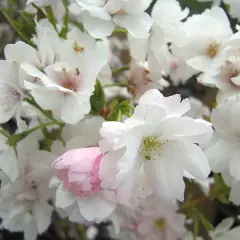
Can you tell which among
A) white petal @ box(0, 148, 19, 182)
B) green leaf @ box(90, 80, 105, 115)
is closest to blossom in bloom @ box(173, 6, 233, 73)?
green leaf @ box(90, 80, 105, 115)

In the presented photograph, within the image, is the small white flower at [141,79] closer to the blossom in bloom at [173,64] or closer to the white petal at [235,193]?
the blossom in bloom at [173,64]

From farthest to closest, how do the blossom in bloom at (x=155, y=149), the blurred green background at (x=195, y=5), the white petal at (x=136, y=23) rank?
the blurred green background at (x=195, y=5), the white petal at (x=136, y=23), the blossom in bloom at (x=155, y=149)

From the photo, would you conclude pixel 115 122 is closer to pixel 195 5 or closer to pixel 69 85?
pixel 69 85

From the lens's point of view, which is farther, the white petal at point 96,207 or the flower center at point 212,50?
the flower center at point 212,50

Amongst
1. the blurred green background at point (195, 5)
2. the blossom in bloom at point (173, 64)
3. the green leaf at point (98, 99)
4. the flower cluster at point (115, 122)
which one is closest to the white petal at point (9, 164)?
the flower cluster at point (115, 122)

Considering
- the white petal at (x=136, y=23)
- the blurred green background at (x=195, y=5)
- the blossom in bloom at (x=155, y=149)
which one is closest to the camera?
the blossom in bloom at (x=155, y=149)

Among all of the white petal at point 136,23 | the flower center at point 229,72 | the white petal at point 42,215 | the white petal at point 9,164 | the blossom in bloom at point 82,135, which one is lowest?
the white petal at point 42,215

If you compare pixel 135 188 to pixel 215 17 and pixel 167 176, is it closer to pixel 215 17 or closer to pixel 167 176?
pixel 167 176

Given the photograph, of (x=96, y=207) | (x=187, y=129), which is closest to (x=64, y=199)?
(x=96, y=207)

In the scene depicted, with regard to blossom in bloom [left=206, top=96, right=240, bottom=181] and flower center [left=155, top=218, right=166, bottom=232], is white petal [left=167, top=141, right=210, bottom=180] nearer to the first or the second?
blossom in bloom [left=206, top=96, right=240, bottom=181]
